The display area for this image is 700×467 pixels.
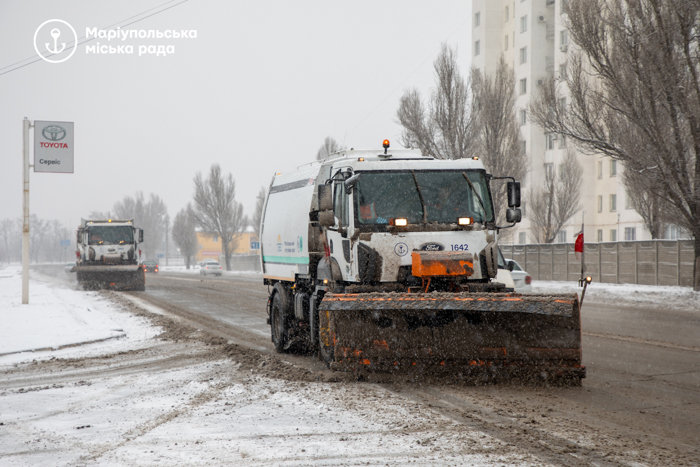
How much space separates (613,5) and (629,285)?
12864 mm

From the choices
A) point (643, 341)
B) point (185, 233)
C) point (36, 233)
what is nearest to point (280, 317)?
point (643, 341)

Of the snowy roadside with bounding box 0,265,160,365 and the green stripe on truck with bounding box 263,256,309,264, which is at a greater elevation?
the green stripe on truck with bounding box 263,256,309,264

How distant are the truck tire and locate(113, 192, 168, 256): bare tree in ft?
379

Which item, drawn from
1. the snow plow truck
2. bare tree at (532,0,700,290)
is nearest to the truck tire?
bare tree at (532,0,700,290)

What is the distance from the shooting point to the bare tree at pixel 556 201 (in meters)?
55.7

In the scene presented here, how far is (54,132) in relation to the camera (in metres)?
23.5

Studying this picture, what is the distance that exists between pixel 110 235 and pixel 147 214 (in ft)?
328

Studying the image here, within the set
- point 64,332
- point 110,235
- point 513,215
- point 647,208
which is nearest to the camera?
point 513,215

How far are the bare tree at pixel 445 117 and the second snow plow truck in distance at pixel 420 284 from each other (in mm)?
30016

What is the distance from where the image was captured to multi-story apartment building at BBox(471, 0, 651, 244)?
197 feet

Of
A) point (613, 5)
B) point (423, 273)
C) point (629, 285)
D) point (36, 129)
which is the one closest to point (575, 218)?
point (629, 285)

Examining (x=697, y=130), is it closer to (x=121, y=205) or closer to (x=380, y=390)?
(x=380, y=390)

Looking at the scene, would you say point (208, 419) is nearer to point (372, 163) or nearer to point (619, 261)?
point (372, 163)

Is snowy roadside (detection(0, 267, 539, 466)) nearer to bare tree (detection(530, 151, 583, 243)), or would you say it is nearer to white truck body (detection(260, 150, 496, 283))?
white truck body (detection(260, 150, 496, 283))
